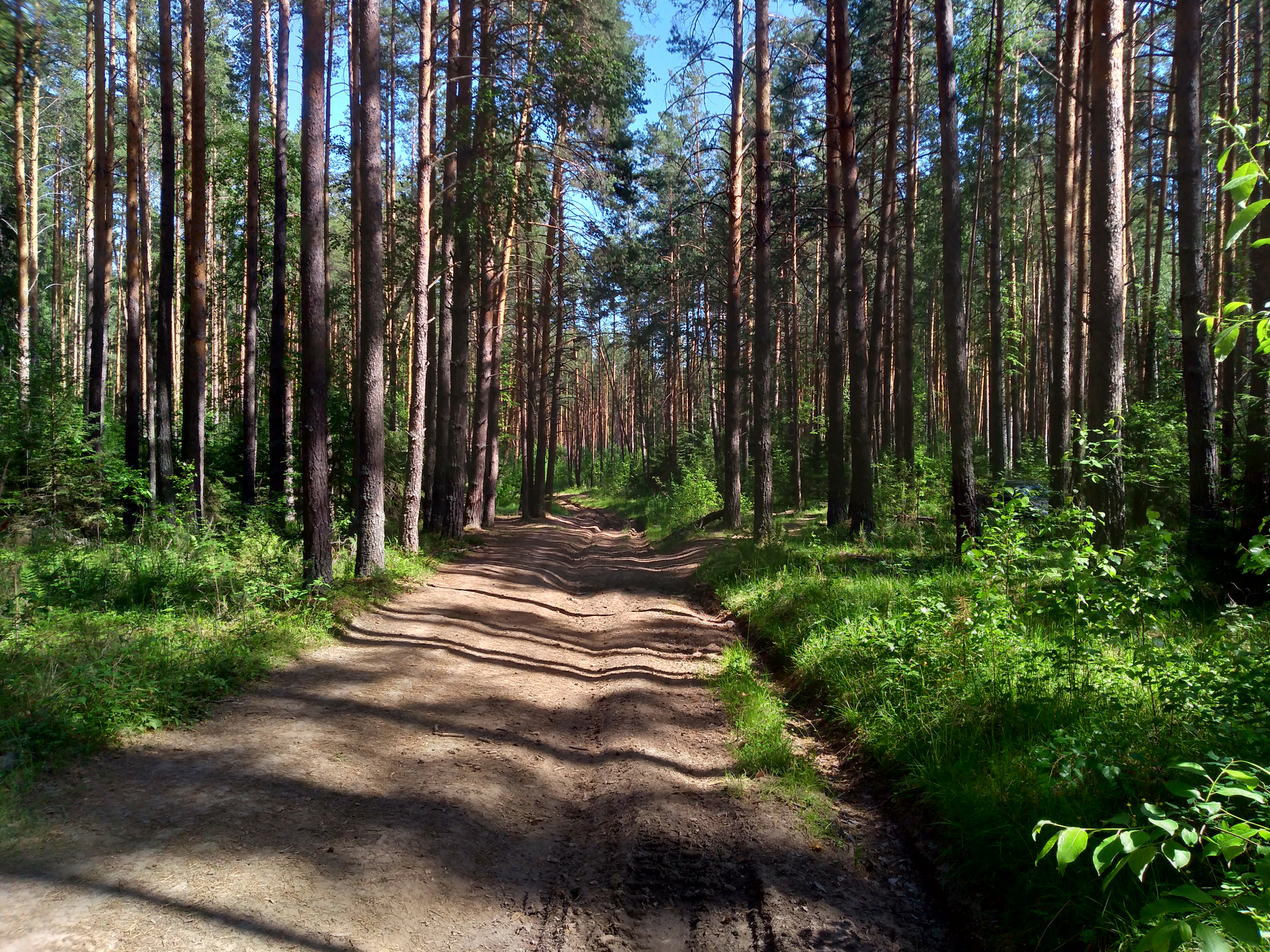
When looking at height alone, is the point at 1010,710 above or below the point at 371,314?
below

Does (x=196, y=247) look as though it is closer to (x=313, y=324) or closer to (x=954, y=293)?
(x=313, y=324)

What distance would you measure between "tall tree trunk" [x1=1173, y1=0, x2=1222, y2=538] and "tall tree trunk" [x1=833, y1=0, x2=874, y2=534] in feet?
17.7

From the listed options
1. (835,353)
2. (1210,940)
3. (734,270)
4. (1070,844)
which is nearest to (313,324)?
(1070,844)

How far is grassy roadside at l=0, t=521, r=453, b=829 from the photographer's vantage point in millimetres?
4848

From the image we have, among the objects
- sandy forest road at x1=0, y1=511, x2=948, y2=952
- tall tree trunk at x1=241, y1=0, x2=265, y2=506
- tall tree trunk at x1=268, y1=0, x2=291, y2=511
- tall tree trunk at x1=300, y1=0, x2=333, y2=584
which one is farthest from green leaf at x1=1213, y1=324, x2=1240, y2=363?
tall tree trunk at x1=241, y1=0, x2=265, y2=506

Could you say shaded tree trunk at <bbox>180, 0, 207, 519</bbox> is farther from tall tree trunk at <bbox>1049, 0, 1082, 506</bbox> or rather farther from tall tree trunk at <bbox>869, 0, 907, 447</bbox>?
tall tree trunk at <bbox>1049, 0, 1082, 506</bbox>

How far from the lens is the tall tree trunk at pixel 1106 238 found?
945 cm

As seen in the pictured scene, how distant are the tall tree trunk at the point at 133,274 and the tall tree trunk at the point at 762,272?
40.8ft

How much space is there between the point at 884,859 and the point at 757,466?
12.4m

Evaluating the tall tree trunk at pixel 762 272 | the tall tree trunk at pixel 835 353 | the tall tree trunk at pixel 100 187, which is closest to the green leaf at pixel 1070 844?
the tall tree trunk at pixel 762 272

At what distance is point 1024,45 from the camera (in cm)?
1875

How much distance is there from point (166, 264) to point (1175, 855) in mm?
17740

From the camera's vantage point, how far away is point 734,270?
18953 mm

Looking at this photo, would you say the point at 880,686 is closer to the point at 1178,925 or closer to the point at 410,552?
the point at 1178,925
